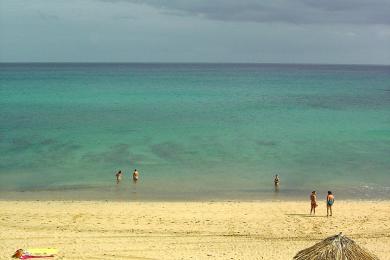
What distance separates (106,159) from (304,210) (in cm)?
1509

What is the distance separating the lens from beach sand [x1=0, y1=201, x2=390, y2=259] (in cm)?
1695

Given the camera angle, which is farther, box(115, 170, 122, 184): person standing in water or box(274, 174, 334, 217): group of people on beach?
box(115, 170, 122, 184): person standing in water

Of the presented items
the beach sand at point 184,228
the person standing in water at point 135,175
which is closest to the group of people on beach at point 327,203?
the beach sand at point 184,228

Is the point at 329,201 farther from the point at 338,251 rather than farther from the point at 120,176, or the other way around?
the point at 120,176

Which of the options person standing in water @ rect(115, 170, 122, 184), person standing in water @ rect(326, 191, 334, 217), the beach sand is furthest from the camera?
person standing in water @ rect(115, 170, 122, 184)

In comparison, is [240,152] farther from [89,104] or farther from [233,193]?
[89,104]

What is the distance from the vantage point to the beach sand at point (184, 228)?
55.6 feet

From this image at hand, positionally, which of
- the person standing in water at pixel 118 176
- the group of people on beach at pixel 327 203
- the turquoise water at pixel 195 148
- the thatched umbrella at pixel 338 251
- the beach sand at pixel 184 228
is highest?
the turquoise water at pixel 195 148

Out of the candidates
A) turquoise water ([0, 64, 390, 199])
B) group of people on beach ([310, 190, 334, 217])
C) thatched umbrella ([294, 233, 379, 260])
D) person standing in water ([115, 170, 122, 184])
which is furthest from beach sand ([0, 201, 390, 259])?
thatched umbrella ([294, 233, 379, 260])

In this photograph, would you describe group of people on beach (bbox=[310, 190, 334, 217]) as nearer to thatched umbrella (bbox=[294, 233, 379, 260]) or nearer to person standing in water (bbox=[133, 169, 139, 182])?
thatched umbrella (bbox=[294, 233, 379, 260])

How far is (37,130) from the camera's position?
1745 inches

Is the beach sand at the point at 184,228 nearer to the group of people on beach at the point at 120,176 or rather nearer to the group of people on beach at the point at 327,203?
the group of people on beach at the point at 327,203

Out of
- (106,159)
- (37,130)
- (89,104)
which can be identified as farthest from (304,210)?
(89,104)

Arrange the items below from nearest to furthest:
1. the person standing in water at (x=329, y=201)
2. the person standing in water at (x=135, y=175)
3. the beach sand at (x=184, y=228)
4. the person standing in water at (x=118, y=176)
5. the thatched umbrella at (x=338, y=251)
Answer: the thatched umbrella at (x=338, y=251) → the beach sand at (x=184, y=228) → the person standing in water at (x=329, y=201) → the person standing in water at (x=118, y=176) → the person standing in water at (x=135, y=175)
